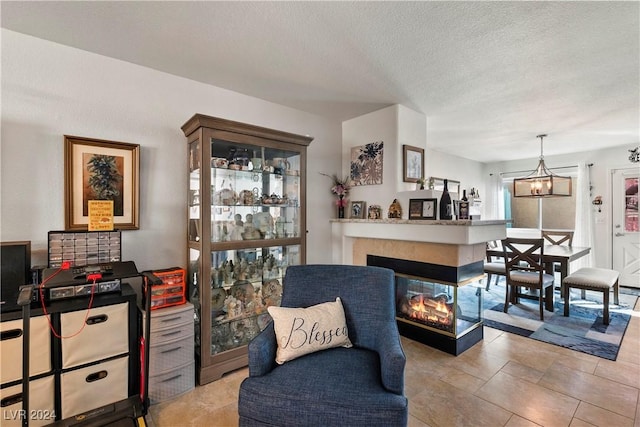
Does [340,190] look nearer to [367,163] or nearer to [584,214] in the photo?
[367,163]

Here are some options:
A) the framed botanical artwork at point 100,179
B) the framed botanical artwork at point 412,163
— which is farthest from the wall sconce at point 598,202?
the framed botanical artwork at point 100,179

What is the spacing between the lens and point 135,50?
2102mm

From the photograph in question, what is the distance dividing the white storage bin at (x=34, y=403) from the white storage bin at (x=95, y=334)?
0.12m

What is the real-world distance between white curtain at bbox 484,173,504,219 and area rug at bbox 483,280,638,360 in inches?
87.7

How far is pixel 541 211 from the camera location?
5930mm

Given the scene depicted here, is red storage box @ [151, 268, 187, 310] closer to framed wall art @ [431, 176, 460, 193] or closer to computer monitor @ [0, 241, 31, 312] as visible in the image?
computer monitor @ [0, 241, 31, 312]

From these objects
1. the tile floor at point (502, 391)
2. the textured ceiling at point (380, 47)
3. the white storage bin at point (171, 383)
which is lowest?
the tile floor at point (502, 391)

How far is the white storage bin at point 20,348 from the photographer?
5.06 ft

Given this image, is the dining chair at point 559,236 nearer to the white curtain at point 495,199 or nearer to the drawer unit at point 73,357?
the white curtain at point 495,199

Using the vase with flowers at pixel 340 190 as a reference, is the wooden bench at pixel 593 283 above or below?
below

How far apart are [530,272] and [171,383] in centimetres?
414

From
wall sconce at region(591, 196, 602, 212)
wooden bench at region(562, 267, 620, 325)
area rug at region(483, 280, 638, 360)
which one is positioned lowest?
area rug at region(483, 280, 638, 360)

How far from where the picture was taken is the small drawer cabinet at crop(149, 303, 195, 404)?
2021 mm

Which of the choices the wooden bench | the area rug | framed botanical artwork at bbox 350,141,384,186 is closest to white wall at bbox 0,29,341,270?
framed botanical artwork at bbox 350,141,384,186
